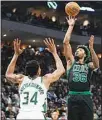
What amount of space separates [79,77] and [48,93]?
659 inches

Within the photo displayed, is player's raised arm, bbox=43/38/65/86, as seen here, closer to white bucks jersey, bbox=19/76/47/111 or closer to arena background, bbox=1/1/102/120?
white bucks jersey, bbox=19/76/47/111

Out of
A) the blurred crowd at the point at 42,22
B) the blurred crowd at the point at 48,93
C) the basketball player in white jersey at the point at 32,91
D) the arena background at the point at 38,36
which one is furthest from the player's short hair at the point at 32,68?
the blurred crowd at the point at 42,22

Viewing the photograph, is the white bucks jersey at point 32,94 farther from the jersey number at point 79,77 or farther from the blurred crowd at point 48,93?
the blurred crowd at point 48,93

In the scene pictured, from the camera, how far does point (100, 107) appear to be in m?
24.9

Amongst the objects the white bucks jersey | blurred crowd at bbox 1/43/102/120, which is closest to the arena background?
blurred crowd at bbox 1/43/102/120

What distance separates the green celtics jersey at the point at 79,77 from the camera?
24.2 feet

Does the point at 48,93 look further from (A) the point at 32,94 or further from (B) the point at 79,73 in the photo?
(A) the point at 32,94

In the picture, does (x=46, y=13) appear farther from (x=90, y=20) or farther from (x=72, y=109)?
(x=72, y=109)

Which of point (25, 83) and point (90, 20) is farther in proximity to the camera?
point (90, 20)

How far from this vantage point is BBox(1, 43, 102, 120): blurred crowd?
1986 cm

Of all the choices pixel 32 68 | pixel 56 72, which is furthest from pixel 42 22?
Result: pixel 32 68

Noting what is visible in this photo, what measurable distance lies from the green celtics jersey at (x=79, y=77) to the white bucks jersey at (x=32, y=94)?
1.07 meters

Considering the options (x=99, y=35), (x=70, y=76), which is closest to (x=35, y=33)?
(x=99, y=35)

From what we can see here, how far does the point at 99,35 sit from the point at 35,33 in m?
4.40
